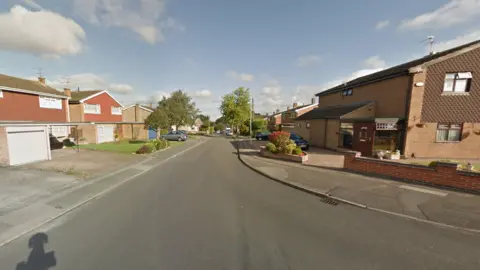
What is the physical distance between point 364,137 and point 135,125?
3161cm

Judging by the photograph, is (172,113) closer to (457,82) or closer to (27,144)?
(27,144)

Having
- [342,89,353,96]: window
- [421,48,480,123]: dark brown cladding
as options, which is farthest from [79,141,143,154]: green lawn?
[421,48,480,123]: dark brown cladding

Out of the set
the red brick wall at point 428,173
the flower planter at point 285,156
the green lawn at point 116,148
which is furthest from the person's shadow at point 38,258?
the green lawn at point 116,148

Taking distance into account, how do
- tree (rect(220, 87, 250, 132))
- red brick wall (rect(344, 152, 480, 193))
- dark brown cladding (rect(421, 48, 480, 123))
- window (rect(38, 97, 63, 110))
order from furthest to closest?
tree (rect(220, 87, 250, 132)) < window (rect(38, 97, 63, 110)) < dark brown cladding (rect(421, 48, 480, 123)) < red brick wall (rect(344, 152, 480, 193))

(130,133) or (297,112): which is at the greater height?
(297,112)

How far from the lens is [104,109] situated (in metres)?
26.3

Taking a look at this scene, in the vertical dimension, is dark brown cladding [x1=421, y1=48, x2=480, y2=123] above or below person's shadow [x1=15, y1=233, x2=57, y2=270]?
above

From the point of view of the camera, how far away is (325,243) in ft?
12.5

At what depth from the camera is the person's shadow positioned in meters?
3.20

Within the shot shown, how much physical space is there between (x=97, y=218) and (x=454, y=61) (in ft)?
67.5

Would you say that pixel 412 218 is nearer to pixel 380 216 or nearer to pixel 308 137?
pixel 380 216

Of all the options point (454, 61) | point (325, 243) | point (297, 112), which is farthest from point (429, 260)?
point (297, 112)

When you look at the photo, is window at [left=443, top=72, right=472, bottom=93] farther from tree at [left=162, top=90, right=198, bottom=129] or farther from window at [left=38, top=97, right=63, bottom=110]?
window at [left=38, top=97, right=63, bottom=110]

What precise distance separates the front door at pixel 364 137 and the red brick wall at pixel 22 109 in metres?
27.3
